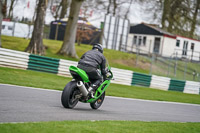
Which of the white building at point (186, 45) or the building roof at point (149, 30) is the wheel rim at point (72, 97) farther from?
the white building at point (186, 45)

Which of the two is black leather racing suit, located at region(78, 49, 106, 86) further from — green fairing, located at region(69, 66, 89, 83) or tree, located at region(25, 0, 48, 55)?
tree, located at region(25, 0, 48, 55)

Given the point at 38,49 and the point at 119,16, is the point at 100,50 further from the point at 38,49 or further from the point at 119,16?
the point at 119,16

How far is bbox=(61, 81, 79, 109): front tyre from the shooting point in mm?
8367

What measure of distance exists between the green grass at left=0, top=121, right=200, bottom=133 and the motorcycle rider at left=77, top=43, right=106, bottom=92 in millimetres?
1960

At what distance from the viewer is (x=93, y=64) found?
8.98 meters

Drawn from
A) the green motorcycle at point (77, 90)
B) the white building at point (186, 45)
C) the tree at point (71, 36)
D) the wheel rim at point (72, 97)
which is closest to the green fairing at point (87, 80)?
the green motorcycle at point (77, 90)

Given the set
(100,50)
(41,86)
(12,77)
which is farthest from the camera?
(12,77)

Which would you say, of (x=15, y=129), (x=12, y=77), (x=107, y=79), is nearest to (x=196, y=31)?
(x=12, y=77)

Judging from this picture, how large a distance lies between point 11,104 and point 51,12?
43.0 metres

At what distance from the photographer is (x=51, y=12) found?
49875 millimetres

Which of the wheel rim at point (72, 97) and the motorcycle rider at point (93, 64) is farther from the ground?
the motorcycle rider at point (93, 64)

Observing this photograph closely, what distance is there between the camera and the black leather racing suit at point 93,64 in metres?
8.93

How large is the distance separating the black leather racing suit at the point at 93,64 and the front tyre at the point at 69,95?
1.90 feet

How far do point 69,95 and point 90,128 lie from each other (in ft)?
7.17
